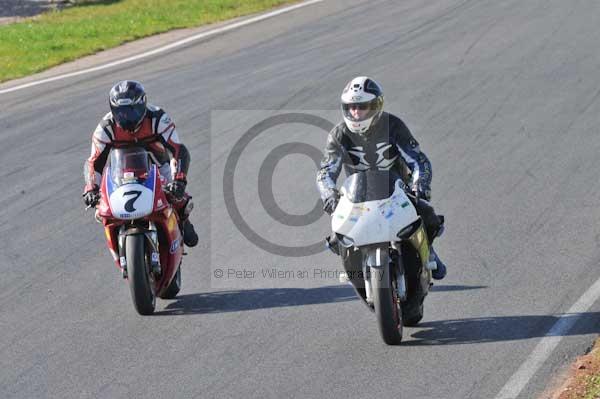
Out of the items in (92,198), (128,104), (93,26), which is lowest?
(93,26)

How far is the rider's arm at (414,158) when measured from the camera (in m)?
9.19

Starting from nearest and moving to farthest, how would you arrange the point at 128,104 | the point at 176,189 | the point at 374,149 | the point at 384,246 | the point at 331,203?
the point at 384,246 < the point at 331,203 < the point at 374,149 < the point at 176,189 < the point at 128,104

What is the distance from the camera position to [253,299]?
10.4m

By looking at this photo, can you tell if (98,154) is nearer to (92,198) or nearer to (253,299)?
(92,198)

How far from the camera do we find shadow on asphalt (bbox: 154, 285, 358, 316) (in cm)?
1010

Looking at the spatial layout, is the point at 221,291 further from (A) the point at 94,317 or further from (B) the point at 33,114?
(B) the point at 33,114

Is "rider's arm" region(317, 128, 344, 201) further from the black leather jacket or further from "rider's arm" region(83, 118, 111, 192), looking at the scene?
"rider's arm" region(83, 118, 111, 192)

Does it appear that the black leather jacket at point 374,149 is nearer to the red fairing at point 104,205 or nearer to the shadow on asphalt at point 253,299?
the shadow on asphalt at point 253,299

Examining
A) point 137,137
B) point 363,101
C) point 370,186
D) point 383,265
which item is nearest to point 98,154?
point 137,137

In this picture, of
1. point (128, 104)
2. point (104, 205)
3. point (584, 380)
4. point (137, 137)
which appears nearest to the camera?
A: point (584, 380)

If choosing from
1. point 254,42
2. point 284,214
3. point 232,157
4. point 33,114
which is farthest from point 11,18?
point 284,214

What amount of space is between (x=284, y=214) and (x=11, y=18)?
1771cm

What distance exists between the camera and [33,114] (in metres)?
18.3

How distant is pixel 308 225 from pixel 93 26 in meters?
13.5
